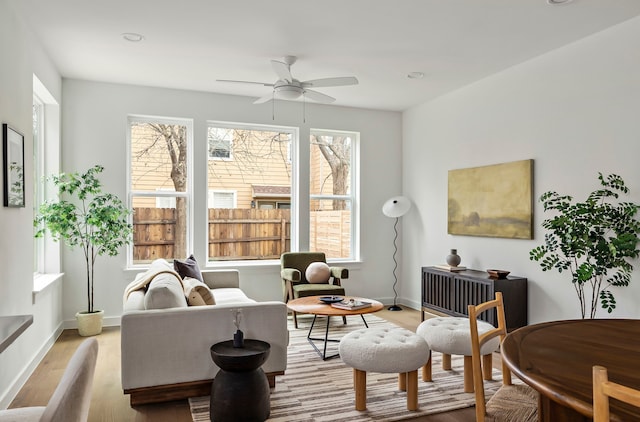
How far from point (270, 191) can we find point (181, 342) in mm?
3305

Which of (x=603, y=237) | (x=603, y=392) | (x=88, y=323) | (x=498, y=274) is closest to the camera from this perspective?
(x=603, y=392)

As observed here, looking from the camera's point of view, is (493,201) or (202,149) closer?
(493,201)

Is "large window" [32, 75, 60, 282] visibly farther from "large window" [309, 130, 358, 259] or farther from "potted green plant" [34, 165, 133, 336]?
"large window" [309, 130, 358, 259]

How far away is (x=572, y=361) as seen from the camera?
1.45 meters

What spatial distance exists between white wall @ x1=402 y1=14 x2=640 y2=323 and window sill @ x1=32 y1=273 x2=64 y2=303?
4198mm

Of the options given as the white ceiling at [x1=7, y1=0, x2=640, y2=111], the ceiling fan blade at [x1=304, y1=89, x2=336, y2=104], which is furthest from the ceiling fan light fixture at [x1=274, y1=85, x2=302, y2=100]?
the white ceiling at [x1=7, y1=0, x2=640, y2=111]

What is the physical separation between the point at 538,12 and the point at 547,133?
1.23 m

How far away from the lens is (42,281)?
4.27m

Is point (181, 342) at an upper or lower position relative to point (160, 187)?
lower

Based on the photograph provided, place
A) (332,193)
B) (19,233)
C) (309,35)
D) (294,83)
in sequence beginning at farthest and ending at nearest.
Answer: (332,193)
(294,83)
(309,35)
(19,233)

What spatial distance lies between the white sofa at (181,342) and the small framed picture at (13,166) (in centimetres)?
107

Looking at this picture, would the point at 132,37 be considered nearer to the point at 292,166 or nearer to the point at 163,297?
the point at 163,297

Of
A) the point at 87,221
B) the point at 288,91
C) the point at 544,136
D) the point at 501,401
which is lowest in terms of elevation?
the point at 501,401

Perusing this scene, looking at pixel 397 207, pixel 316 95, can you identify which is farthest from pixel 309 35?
pixel 397 207
